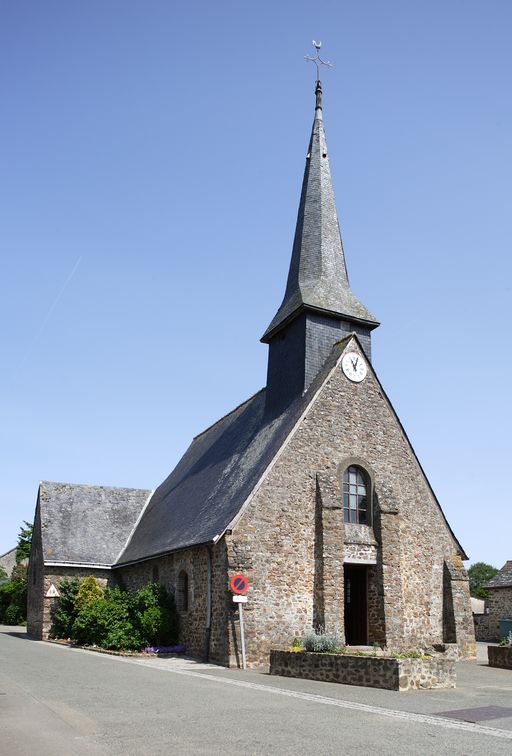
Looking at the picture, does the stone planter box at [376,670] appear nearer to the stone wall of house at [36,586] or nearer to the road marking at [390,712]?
the road marking at [390,712]

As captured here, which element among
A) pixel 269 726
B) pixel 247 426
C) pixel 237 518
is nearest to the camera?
pixel 269 726

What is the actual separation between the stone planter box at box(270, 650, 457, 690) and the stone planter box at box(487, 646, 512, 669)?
526 centimetres

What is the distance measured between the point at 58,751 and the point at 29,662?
11.3m

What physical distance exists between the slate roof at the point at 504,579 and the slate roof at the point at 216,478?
15431 millimetres

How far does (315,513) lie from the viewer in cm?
1861

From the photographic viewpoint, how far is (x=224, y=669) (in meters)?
15.9

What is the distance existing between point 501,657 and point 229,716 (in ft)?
37.6

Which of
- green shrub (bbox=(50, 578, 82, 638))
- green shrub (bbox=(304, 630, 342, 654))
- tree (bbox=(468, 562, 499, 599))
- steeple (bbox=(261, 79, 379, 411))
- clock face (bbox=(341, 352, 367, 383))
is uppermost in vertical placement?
steeple (bbox=(261, 79, 379, 411))

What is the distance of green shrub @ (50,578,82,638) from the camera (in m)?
26.2

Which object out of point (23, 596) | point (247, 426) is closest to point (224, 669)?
point (247, 426)

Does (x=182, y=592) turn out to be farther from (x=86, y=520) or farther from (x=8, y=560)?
(x=8, y=560)

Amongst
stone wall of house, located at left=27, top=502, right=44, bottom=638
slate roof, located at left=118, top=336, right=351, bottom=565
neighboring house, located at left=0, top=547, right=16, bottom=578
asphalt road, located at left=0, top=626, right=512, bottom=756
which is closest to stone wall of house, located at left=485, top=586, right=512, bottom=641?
slate roof, located at left=118, top=336, right=351, bottom=565

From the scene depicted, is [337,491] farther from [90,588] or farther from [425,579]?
[90,588]

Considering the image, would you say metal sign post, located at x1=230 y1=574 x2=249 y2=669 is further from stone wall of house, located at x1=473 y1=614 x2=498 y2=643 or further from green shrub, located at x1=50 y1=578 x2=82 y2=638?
stone wall of house, located at x1=473 y1=614 x2=498 y2=643
